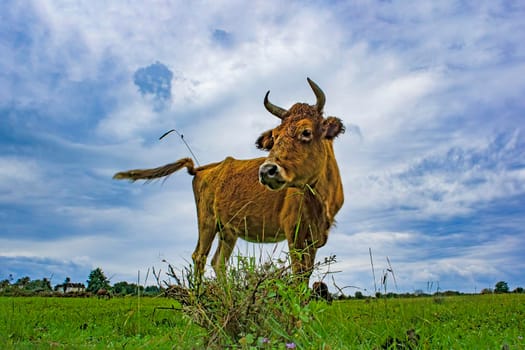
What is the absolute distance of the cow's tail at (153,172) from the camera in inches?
395

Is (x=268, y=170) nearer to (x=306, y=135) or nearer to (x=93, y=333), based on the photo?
(x=306, y=135)

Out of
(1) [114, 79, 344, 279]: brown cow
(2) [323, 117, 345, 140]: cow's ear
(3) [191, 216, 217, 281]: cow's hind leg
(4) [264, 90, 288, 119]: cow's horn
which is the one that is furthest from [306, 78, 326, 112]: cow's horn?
(3) [191, 216, 217, 281]: cow's hind leg

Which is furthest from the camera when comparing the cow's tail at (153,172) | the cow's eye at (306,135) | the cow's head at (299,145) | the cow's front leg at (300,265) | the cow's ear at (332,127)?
the cow's tail at (153,172)

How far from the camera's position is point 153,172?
10273 mm

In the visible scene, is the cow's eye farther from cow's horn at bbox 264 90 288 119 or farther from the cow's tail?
the cow's tail

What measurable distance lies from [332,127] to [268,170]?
148 cm

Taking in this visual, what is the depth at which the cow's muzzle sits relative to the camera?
646 centimetres

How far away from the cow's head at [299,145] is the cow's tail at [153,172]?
3.28 m

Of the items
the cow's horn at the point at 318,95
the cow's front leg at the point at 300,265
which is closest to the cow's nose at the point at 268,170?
the cow's horn at the point at 318,95

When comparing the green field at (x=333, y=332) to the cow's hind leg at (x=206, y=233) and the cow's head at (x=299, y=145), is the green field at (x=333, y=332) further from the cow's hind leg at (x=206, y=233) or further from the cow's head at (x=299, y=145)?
the cow's head at (x=299, y=145)

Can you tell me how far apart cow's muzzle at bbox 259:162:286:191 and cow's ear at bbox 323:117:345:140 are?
1.19 metres

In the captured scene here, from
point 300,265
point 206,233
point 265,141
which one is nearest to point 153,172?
point 206,233

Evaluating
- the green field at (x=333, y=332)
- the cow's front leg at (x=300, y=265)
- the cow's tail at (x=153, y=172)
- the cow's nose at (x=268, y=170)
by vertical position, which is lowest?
the green field at (x=333, y=332)

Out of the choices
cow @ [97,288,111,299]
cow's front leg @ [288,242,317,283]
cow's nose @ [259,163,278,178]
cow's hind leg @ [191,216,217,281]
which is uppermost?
cow's nose @ [259,163,278,178]
